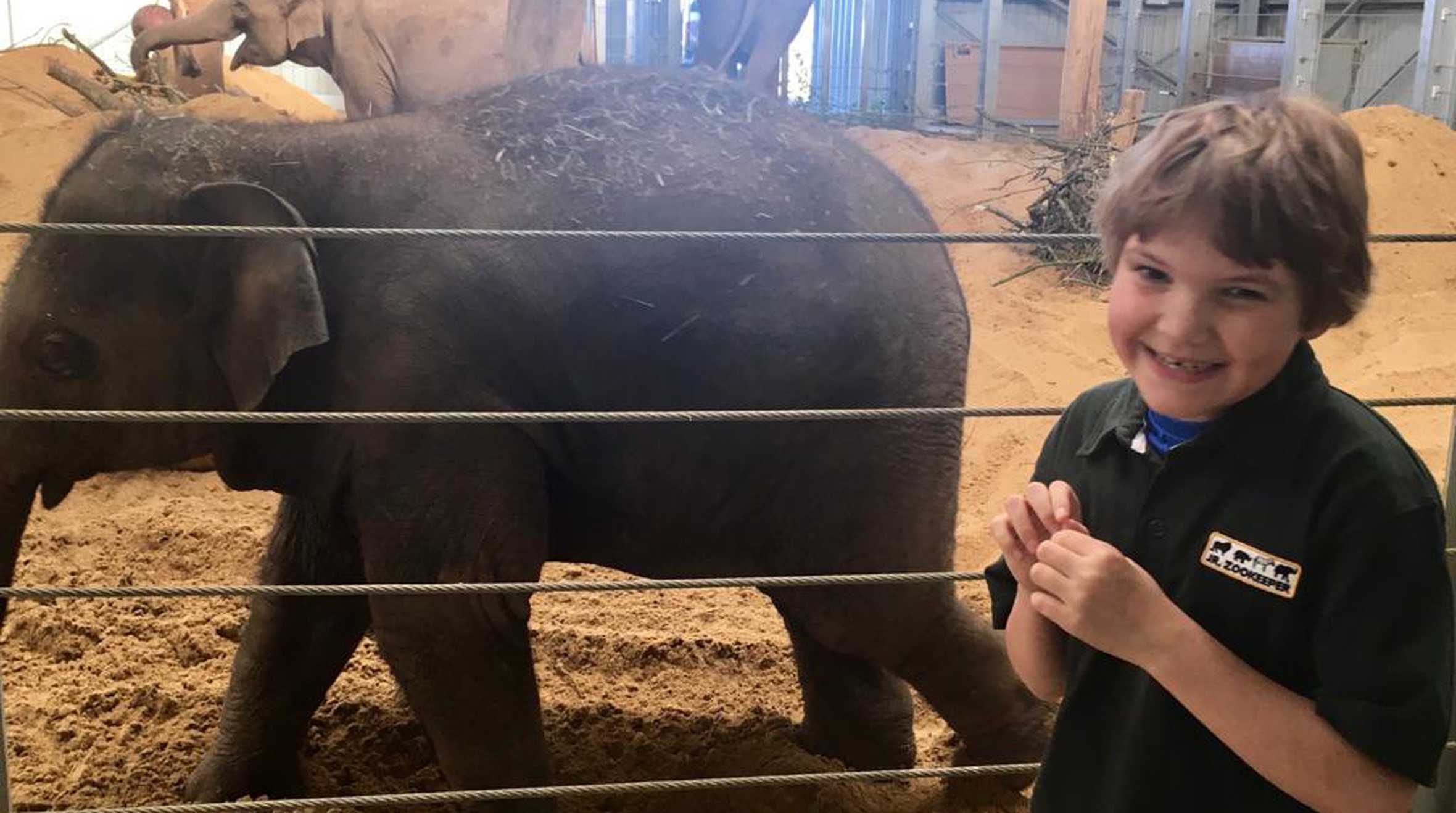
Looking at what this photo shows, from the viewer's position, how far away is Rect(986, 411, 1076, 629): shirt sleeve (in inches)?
56.9

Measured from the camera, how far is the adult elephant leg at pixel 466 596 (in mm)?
2668

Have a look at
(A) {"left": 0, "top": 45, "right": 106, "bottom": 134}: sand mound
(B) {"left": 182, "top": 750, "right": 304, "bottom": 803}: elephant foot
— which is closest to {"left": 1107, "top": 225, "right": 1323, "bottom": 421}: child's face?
(B) {"left": 182, "top": 750, "right": 304, "bottom": 803}: elephant foot

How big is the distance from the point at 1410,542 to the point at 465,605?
1946 mm

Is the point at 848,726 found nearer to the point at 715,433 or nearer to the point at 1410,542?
the point at 715,433

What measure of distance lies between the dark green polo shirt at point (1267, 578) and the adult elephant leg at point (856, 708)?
6.77ft

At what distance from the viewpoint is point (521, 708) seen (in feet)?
9.29

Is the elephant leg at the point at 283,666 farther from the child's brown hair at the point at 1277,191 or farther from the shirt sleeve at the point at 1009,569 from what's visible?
the child's brown hair at the point at 1277,191

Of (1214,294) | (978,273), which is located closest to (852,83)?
(978,273)

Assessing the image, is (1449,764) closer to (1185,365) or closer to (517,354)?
(1185,365)

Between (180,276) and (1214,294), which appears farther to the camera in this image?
(180,276)

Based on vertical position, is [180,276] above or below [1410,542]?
below

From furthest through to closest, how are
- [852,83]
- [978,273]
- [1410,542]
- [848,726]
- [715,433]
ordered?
1. [852,83]
2. [978,273]
3. [848,726]
4. [715,433]
5. [1410,542]

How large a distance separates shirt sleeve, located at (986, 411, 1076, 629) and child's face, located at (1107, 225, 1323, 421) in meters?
0.19

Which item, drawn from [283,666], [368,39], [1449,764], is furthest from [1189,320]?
[368,39]
